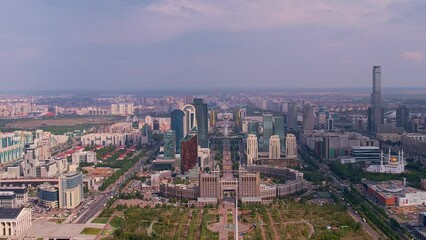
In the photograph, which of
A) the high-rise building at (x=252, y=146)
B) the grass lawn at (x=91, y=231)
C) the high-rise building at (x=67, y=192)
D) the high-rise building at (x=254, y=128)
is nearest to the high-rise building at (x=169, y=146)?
the high-rise building at (x=252, y=146)

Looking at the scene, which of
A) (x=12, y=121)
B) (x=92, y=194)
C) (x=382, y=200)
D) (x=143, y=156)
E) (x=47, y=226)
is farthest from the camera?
(x=12, y=121)

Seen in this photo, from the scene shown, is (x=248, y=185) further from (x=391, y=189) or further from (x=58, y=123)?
(x=58, y=123)

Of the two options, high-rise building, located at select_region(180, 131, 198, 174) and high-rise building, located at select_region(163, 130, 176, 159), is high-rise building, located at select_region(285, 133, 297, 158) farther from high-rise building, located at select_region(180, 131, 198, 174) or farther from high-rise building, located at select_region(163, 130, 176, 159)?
high-rise building, located at select_region(163, 130, 176, 159)

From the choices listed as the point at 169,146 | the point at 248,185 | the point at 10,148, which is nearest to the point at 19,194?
the point at 248,185

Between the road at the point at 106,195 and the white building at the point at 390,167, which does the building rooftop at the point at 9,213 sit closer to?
the road at the point at 106,195

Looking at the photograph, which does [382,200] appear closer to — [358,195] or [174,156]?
[358,195]

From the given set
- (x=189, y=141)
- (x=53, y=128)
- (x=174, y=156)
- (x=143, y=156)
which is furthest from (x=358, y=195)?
(x=53, y=128)

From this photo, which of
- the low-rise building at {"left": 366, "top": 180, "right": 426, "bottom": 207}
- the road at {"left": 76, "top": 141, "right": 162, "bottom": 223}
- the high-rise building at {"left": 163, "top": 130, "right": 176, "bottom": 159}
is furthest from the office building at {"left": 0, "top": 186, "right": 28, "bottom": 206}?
the low-rise building at {"left": 366, "top": 180, "right": 426, "bottom": 207}
